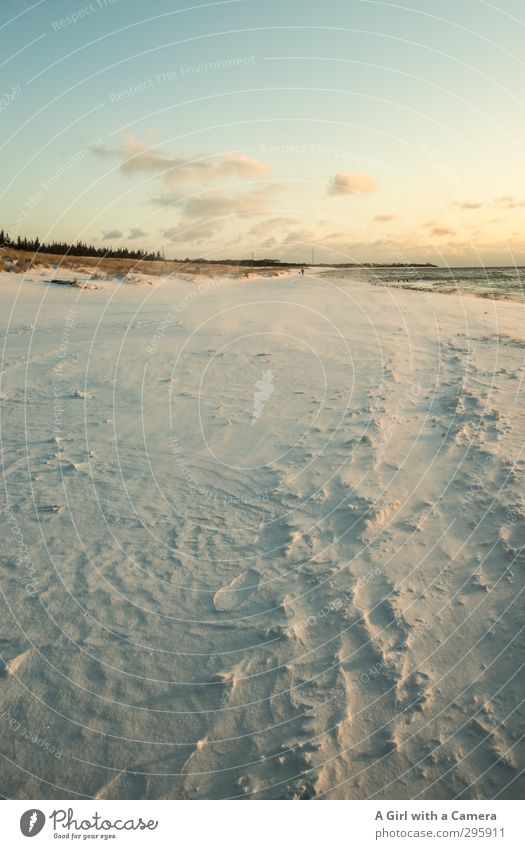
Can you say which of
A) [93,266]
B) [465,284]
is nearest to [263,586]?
[93,266]

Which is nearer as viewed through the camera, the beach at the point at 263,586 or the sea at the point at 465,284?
the beach at the point at 263,586

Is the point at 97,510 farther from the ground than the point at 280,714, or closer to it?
farther from the ground

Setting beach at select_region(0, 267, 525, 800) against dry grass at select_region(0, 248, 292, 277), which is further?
dry grass at select_region(0, 248, 292, 277)

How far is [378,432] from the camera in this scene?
25.9 ft

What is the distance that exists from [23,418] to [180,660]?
19.3 ft

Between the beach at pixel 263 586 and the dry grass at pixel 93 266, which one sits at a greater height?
the dry grass at pixel 93 266

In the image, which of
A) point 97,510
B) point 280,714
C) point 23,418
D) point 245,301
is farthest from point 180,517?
point 245,301

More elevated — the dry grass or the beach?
the dry grass

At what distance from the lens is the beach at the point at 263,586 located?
3.49 metres

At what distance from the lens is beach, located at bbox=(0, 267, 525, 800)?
137 inches

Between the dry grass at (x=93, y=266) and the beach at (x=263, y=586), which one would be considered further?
the dry grass at (x=93, y=266)

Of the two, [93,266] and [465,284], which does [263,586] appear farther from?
[465,284]

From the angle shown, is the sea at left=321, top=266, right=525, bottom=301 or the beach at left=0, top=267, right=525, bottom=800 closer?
the beach at left=0, top=267, right=525, bottom=800
